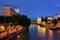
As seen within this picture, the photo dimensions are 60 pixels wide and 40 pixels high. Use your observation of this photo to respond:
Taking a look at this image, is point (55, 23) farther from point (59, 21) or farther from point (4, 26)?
point (4, 26)

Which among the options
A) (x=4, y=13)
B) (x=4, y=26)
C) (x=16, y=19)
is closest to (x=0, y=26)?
(x=4, y=26)

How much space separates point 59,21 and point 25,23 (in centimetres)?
2562

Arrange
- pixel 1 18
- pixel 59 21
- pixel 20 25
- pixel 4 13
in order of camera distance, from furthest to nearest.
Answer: pixel 59 21, pixel 4 13, pixel 20 25, pixel 1 18

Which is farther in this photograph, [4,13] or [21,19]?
[4,13]

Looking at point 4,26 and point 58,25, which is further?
point 58,25

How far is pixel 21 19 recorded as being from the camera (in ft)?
259

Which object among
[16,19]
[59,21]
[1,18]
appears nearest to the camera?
[1,18]

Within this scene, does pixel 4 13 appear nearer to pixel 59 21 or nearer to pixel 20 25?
pixel 20 25

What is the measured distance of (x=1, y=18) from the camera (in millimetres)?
67625

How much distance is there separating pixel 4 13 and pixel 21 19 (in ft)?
59.2

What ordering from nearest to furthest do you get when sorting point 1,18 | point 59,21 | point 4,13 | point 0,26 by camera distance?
point 0,26 < point 1,18 < point 4,13 < point 59,21

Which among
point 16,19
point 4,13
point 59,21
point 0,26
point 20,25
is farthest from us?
point 59,21

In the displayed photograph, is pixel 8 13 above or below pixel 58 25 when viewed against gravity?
above

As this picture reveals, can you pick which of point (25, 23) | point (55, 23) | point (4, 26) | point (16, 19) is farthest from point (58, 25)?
point (4, 26)
